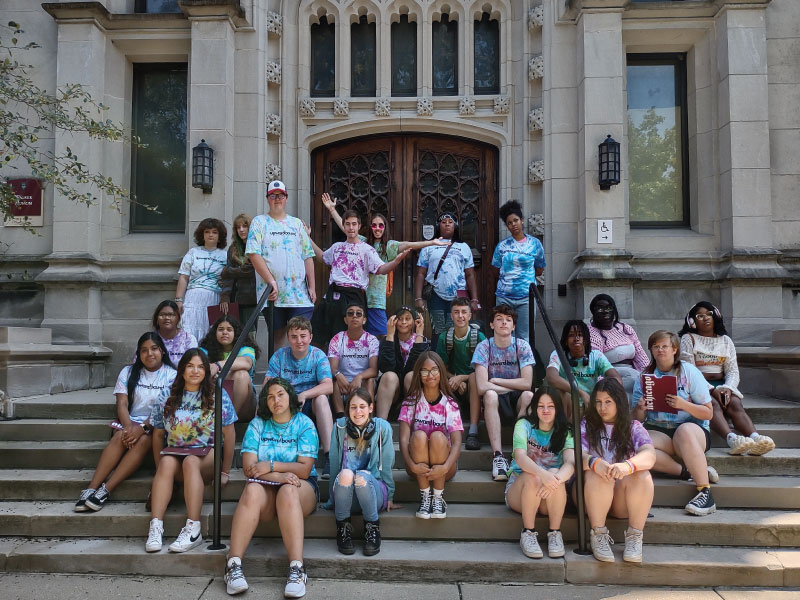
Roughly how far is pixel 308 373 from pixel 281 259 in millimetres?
1364

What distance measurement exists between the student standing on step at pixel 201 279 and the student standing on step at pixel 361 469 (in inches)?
98.5

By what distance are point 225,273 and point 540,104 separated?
4.66 metres

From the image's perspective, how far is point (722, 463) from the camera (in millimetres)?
5324

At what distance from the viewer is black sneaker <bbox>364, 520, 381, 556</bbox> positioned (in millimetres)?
4422

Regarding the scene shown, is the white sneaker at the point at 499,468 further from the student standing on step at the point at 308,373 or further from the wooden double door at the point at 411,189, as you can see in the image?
the wooden double door at the point at 411,189

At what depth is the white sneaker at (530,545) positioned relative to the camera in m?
4.36

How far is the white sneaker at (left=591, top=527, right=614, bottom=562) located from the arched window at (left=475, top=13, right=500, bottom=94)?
632 cm

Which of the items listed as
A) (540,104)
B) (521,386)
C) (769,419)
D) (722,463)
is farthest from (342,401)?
(540,104)

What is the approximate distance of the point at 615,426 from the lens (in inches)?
181

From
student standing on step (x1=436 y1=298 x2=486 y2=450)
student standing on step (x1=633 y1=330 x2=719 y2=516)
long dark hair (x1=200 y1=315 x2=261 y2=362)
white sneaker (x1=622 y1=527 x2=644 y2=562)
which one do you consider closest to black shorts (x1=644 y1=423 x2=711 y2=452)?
student standing on step (x1=633 y1=330 x2=719 y2=516)

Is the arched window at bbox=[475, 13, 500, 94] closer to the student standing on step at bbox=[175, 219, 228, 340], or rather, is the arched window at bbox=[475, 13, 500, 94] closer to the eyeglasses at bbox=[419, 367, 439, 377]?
the student standing on step at bbox=[175, 219, 228, 340]

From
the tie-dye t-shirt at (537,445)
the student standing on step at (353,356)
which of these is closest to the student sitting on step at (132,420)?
the student standing on step at (353,356)

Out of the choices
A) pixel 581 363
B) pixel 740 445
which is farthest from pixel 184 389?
pixel 740 445

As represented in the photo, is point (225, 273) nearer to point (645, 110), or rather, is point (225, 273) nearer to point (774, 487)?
point (774, 487)
